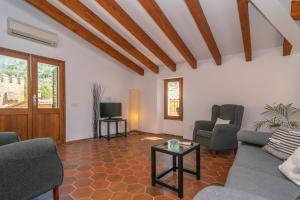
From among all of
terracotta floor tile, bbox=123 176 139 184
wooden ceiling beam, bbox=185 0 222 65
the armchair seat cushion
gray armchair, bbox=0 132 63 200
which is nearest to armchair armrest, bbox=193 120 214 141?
the armchair seat cushion

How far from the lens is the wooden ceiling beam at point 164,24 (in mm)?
2999

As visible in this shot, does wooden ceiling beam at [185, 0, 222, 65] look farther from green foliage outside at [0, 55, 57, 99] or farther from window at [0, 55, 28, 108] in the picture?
window at [0, 55, 28, 108]

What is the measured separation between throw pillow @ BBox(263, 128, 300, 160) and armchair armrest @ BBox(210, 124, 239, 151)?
1.22 meters

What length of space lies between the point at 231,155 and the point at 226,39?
250cm

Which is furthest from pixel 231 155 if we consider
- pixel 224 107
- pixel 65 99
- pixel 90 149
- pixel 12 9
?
pixel 12 9

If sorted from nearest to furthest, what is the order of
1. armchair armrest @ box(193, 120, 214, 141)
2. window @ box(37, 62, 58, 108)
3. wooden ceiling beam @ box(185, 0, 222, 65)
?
wooden ceiling beam @ box(185, 0, 222, 65), armchair armrest @ box(193, 120, 214, 141), window @ box(37, 62, 58, 108)

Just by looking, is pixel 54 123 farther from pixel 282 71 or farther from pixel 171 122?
pixel 282 71

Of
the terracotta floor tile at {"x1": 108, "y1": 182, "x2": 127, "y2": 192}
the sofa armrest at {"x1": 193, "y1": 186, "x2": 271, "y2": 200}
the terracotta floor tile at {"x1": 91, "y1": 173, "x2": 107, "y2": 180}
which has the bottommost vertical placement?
the terracotta floor tile at {"x1": 108, "y1": 182, "x2": 127, "y2": 192}

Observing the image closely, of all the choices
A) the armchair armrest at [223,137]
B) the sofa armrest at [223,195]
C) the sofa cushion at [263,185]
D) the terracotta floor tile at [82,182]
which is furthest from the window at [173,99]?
the sofa armrest at [223,195]

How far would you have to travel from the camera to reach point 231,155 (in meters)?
3.56

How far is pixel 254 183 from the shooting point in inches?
53.2

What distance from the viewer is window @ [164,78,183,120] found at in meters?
5.59

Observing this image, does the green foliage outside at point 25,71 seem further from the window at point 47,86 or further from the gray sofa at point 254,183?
the gray sofa at point 254,183

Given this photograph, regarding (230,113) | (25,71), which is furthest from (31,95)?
(230,113)
